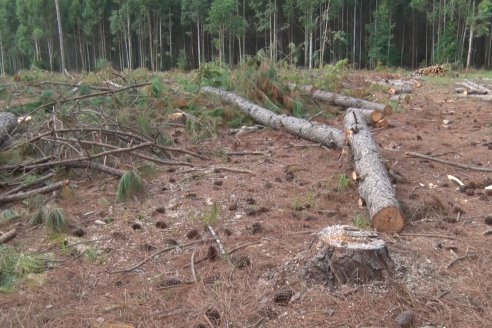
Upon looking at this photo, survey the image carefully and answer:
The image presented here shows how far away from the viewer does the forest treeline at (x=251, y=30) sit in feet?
91.6

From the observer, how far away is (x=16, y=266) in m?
3.19

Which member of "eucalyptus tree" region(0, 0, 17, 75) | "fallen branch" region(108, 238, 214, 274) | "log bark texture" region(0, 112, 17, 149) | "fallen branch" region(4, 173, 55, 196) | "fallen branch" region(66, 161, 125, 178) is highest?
"eucalyptus tree" region(0, 0, 17, 75)

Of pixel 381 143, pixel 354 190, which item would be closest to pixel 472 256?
pixel 354 190

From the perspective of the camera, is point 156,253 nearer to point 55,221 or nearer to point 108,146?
point 55,221

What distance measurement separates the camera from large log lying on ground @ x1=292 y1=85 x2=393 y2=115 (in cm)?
912

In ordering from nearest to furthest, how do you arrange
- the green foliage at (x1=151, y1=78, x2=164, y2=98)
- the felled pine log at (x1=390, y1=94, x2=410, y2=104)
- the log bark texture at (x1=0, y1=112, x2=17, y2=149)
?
the log bark texture at (x1=0, y1=112, x2=17, y2=149), the green foliage at (x1=151, y1=78, x2=164, y2=98), the felled pine log at (x1=390, y1=94, x2=410, y2=104)

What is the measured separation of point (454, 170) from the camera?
5355mm

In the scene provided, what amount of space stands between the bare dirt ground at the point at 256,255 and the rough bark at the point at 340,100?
3.49 m

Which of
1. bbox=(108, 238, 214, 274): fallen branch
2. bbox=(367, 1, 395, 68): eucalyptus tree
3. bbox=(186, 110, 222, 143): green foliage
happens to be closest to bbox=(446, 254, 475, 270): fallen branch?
bbox=(108, 238, 214, 274): fallen branch

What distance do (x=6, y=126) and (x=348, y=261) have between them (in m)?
5.16

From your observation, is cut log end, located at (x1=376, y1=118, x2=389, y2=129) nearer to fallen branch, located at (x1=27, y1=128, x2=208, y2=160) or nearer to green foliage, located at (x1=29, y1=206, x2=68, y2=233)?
fallen branch, located at (x1=27, y1=128, x2=208, y2=160)

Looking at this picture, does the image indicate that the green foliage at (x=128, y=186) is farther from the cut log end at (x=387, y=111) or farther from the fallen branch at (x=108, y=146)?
the cut log end at (x=387, y=111)

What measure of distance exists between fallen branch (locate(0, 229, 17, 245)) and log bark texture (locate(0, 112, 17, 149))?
2.37 meters

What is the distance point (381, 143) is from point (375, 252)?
425cm
